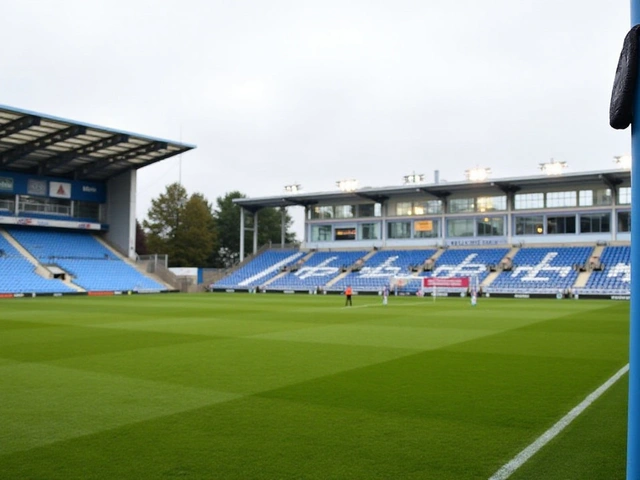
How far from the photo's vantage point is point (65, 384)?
9977 mm

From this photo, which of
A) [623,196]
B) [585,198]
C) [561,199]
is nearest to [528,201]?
[561,199]

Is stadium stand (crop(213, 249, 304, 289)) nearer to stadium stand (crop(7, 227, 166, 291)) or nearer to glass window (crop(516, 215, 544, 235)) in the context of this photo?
stadium stand (crop(7, 227, 166, 291))

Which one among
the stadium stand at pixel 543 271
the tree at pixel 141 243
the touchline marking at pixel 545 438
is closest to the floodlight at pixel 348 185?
the stadium stand at pixel 543 271

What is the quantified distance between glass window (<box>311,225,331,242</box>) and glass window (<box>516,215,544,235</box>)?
21.3 m

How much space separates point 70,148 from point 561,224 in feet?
151

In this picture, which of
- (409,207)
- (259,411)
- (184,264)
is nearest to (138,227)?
(184,264)

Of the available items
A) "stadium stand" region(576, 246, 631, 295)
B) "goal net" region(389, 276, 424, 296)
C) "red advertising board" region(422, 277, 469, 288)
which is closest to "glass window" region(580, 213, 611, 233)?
"stadium stand" region(576, 246, 631, 295)

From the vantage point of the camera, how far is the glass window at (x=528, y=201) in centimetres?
5684

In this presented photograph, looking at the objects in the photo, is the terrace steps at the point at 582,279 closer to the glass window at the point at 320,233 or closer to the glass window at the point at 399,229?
the glass window at the point at 399,229

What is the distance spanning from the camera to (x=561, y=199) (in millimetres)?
55969

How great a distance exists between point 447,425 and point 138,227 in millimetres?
95886

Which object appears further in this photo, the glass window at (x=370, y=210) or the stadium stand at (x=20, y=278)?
the glass window at (x=370, y=210)

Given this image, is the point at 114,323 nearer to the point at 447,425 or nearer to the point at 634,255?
the point at 447,425

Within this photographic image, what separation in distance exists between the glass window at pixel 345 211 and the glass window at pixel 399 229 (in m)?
4.85
